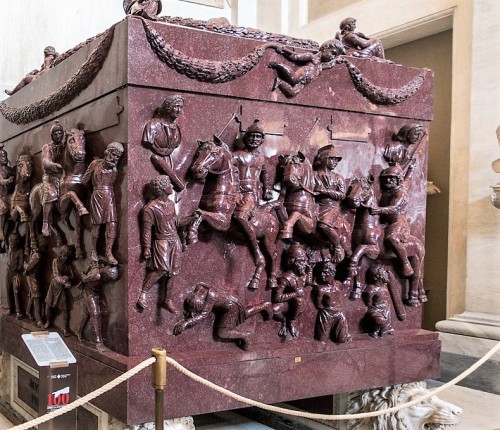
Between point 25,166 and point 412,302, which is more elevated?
point 25,166

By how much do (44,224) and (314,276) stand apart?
2137 mm

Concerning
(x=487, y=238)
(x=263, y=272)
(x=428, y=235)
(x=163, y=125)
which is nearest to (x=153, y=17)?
(x=163, y=125)

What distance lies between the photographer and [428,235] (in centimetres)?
888

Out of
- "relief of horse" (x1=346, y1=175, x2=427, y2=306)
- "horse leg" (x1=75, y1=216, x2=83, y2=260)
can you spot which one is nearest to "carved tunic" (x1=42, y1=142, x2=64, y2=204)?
"horse leg" (x1=75, y1=216, x2=83, y2=260)

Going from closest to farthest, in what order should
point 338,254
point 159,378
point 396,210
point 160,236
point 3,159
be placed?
1. point 159,378
2. point 160,236
3. point 338,254
4. point 396,210
5. point 3,159

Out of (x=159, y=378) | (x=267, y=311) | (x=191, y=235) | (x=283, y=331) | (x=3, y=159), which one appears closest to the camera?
(x=159, y=378)

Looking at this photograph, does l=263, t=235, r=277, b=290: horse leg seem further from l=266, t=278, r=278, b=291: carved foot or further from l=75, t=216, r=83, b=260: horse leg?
l=75, t=216, r=83, b=260: horse leg

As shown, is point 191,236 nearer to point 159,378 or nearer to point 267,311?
point 267,311

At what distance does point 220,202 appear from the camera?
4.49m

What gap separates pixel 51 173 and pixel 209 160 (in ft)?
4.73

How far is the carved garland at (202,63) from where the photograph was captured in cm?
437

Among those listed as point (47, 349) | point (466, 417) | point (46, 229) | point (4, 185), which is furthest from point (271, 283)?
point (4, 185)

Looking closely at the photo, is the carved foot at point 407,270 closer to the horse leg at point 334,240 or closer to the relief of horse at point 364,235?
the relief of horse at point 364,235

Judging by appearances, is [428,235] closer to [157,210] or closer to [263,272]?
[263,272]
